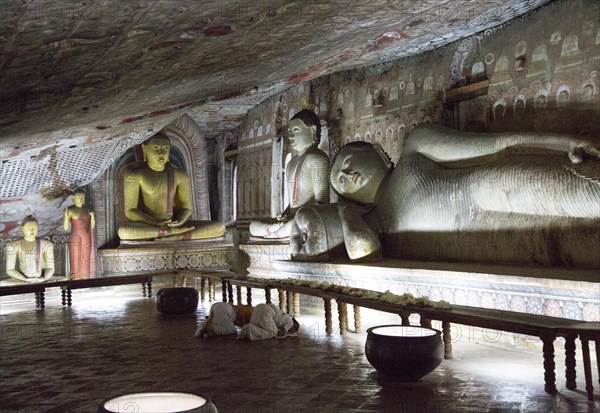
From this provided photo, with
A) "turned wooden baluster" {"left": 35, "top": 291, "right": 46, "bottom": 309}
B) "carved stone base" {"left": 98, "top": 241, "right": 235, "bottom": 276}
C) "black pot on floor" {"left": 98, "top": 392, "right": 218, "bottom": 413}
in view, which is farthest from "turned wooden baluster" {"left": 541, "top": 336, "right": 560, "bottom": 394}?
→ "carved stone base" {"left": 98, "top": 241, "right": 235, "bottom": 276}

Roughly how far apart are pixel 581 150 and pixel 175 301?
3.99 m

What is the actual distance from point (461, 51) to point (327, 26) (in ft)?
8.20

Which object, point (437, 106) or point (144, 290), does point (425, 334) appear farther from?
point (144, 290)

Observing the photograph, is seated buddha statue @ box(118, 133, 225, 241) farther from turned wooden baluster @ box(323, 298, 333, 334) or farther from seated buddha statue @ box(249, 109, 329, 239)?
turned wooden baluster @ box(323, 298, 333, 334)

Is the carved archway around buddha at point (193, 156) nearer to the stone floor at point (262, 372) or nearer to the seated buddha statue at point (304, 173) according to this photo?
the seated buddha statue at point (304, 173)

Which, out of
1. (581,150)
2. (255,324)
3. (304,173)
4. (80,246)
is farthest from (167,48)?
(80,246)

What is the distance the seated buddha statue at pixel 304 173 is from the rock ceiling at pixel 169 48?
706 millimetres

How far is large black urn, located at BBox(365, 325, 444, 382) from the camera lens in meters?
3.60

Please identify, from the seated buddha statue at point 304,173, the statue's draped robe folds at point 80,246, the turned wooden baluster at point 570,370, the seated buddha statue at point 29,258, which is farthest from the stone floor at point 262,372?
the statue's draped robe folds at point 80,246

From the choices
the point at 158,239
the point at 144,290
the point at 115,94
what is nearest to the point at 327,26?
the point at 115,94

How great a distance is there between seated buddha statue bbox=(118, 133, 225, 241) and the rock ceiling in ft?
5.11

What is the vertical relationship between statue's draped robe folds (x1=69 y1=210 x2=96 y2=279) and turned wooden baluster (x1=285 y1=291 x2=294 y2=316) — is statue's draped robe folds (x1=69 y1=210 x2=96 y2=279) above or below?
above

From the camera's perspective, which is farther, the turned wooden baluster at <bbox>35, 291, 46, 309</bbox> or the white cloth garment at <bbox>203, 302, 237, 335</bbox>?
the turned wooden baluster at <bbox>35, 291, 46, 309</bbox>

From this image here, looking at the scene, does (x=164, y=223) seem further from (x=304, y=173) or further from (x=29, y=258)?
(x=304, y=173)
